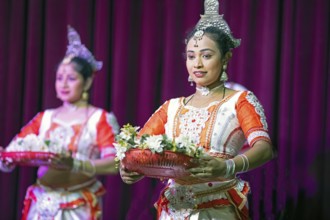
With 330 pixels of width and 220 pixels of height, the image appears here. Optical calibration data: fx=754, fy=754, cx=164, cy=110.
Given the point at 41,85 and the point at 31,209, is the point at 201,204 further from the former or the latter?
the point at 41,85

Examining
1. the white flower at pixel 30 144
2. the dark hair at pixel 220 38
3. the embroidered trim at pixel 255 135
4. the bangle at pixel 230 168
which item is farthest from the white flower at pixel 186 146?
the white flower at pixel 30 144

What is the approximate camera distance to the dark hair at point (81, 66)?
14.1ft

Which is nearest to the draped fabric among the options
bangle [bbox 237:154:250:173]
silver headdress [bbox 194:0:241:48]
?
silver headdress [bbox 194:0:241:48]

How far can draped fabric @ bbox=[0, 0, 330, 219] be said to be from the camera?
163 inches

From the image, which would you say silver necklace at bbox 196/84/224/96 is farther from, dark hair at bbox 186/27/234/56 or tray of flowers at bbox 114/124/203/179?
tray of flowers at bbox 114/124/203/179

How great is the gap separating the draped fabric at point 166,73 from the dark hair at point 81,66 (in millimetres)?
386

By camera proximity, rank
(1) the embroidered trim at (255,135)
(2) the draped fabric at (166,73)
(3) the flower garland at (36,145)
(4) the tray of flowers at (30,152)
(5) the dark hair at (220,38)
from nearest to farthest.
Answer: (1) the embroidered trim at (255,135) < (5) the dark hair at (220,38) < (4) the tray of flowers at (30,152) < (3) the flower garland at (36,145) < (2) the draped fabric at (166,73)

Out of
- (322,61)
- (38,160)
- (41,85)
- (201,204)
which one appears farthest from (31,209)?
(322,61)

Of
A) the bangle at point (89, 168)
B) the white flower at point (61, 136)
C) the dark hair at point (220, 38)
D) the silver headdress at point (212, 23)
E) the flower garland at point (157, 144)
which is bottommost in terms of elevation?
the bangle at point (89, 168)

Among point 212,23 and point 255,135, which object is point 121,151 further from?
point 212,23

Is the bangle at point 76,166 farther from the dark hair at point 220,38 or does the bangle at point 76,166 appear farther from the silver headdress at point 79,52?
the dark hair at point 220,38

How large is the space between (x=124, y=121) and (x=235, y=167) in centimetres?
209

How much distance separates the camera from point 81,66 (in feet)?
14.1

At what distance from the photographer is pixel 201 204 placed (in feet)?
9.22
